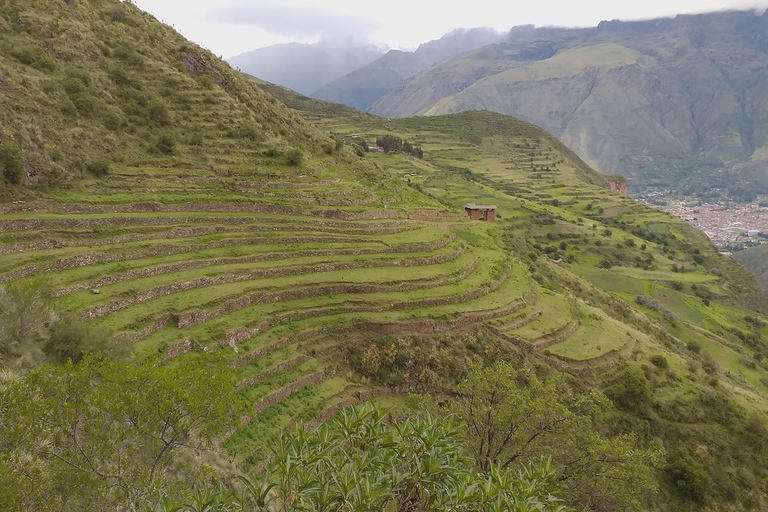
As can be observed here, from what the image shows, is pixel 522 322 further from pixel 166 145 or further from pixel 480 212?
pixel 480 212

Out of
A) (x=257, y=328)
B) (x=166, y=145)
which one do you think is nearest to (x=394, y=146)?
(x=166, y=145)

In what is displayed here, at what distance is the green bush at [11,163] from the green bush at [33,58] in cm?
1266

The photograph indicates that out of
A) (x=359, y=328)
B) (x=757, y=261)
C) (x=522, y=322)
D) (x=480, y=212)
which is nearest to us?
(x=359, y=328)

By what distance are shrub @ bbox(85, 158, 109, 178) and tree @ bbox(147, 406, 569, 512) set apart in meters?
28.8

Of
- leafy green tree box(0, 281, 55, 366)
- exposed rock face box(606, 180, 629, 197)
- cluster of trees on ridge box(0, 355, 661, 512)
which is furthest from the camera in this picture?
exposed rock face box(606, 180, 629, 197)

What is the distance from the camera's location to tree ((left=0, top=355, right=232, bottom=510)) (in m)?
9.30

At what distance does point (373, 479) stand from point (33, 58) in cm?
4250

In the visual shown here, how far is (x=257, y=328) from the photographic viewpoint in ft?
78.5

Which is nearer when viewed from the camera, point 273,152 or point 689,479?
point 689,479

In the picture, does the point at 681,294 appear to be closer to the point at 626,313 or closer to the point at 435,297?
the point at 626,313

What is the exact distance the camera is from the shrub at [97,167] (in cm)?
3006

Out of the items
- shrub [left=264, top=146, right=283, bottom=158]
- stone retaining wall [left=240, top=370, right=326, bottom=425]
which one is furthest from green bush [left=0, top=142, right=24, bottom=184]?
stone retaining wall [left=240, top=370, right=326, bottom=425]

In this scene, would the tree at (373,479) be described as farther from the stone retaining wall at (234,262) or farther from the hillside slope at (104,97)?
the hillside slope at (104,97)

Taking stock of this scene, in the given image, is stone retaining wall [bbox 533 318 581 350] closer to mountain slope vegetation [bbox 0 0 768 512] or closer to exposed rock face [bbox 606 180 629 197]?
mountain slope vegetation [bbox 0 0 768 512]
